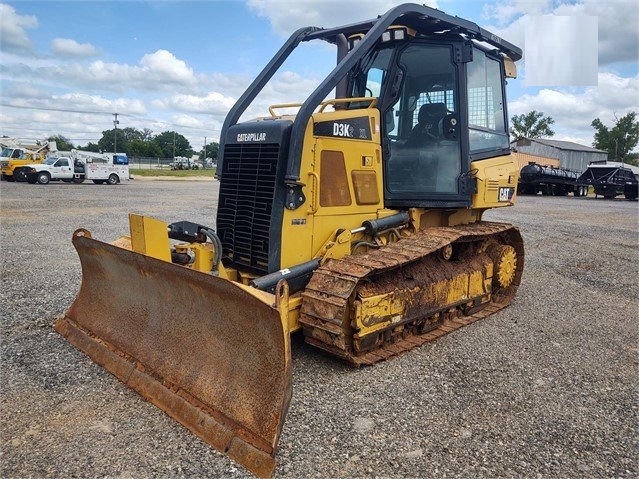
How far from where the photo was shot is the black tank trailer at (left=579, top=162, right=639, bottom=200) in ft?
92.5

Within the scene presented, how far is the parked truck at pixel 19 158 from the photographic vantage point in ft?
99.3

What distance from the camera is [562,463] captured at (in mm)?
3057

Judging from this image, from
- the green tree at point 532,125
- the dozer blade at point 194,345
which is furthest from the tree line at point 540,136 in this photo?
the dozer blade at point 194,345

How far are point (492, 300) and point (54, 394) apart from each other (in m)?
4.99

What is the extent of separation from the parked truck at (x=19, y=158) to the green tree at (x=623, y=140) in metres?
69.8

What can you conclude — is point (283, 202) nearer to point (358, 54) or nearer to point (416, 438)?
point (358, 54)

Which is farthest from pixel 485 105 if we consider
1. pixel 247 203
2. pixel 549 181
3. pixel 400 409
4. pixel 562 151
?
pixel 562 151

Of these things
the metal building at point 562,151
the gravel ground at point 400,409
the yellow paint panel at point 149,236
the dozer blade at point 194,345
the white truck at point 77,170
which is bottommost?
the gravel ground at point 400,409

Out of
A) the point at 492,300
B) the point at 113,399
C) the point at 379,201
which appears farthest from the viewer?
the point at 492,300

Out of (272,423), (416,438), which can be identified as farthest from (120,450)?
(416,438)

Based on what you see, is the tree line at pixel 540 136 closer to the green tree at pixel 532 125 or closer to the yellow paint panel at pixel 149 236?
the green tree at pixel 532 125

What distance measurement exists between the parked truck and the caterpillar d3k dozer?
98.7ft

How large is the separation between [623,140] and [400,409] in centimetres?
8032

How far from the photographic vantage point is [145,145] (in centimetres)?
8881
